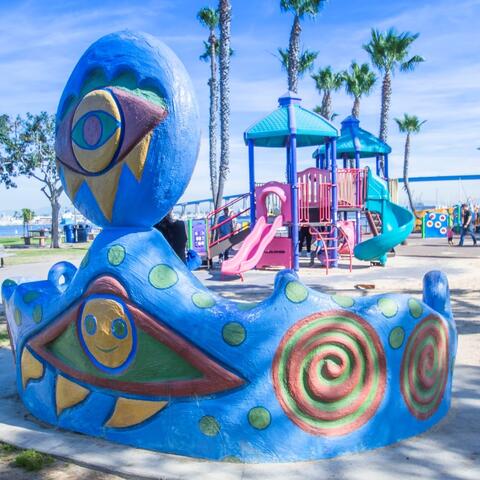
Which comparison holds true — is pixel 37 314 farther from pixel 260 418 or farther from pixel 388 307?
pixel 388 307

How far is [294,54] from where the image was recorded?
24234 millimetres

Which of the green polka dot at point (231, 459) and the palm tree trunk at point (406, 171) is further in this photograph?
the palm tree trunk at point (406, 171)

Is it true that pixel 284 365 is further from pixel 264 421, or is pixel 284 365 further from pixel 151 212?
pixel 151 212

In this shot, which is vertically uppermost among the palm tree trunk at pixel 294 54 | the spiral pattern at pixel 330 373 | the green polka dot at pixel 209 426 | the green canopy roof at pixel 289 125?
the palm tree trunk at pixel 294 54

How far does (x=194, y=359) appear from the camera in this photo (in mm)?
3666

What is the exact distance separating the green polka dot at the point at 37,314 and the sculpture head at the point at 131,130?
902 millimetres

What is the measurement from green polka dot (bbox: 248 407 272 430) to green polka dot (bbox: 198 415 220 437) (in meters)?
0.21

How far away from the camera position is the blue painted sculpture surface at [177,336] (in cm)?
358

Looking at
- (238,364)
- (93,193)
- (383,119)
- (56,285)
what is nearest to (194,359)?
(238,364)

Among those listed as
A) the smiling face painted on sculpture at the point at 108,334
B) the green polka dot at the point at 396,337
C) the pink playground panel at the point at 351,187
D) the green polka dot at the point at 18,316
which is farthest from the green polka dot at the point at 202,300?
the pink playground panel at the point at 351,187

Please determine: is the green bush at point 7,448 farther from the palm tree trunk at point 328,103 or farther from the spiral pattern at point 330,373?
the palm tree trunk at point 328,103

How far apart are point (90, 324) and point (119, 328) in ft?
0.84

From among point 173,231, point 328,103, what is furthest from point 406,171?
point 173,231

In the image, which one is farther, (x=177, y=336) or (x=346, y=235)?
(x=346, y=235)
